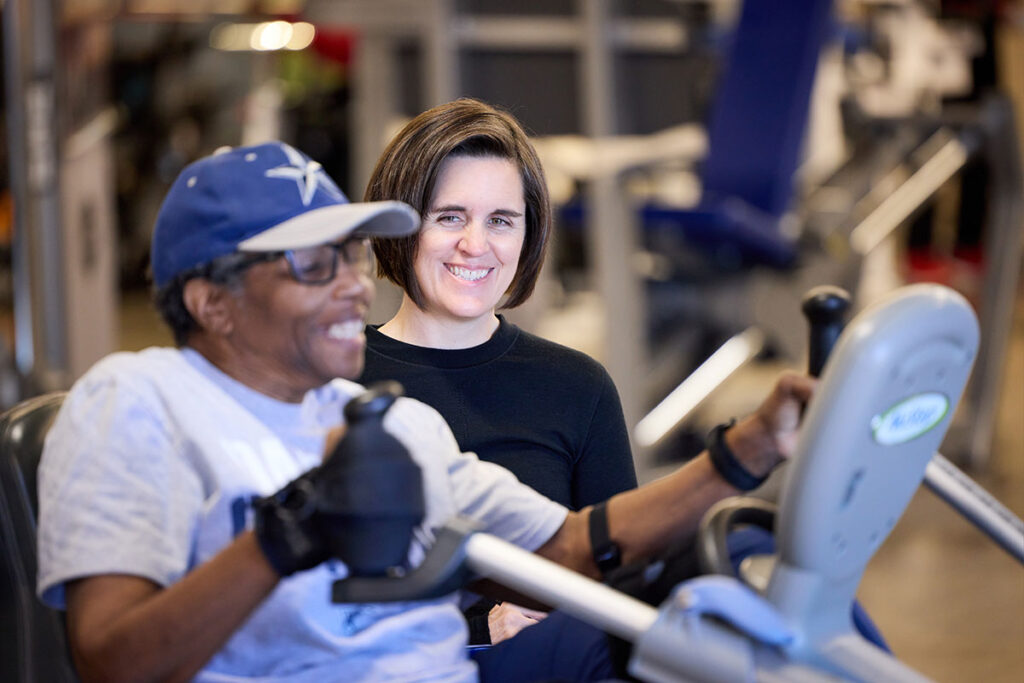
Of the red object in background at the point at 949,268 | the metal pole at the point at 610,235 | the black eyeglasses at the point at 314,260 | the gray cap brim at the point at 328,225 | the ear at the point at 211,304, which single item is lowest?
the red object in background at the point at 949,268

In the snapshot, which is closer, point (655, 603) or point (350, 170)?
point (655, 603)

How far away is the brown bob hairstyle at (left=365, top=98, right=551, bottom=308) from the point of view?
146 cm

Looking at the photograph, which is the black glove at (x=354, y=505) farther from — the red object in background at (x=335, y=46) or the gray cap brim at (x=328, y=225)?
the red object in background at (x=335, y=46)

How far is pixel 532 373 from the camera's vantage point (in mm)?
1547

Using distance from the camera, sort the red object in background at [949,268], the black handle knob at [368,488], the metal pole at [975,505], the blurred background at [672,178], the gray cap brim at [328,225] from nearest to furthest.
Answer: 1. the black handle knob at [368,488]
2. the gray cap brim at [328,225]
3. the metal pole at [975,505]
4. the blurred background at [672,178]
5. the red object in background at [949,268]

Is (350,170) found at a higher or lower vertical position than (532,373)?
lower

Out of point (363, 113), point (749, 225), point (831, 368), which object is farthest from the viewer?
point (363, 113)

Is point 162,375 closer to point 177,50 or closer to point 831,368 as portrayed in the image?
point 831,368

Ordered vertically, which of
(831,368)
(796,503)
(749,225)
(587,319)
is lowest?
(587,319)

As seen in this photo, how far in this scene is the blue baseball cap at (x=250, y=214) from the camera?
1059mm

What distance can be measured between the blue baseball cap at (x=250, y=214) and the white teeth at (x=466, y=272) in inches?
14.7

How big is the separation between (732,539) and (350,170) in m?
6.57

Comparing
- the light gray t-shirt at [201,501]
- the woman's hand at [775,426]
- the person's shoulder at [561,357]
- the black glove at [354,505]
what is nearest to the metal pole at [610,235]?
the person's shoulder at [561,357]

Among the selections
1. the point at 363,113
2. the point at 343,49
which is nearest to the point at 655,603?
the point at 363,113
